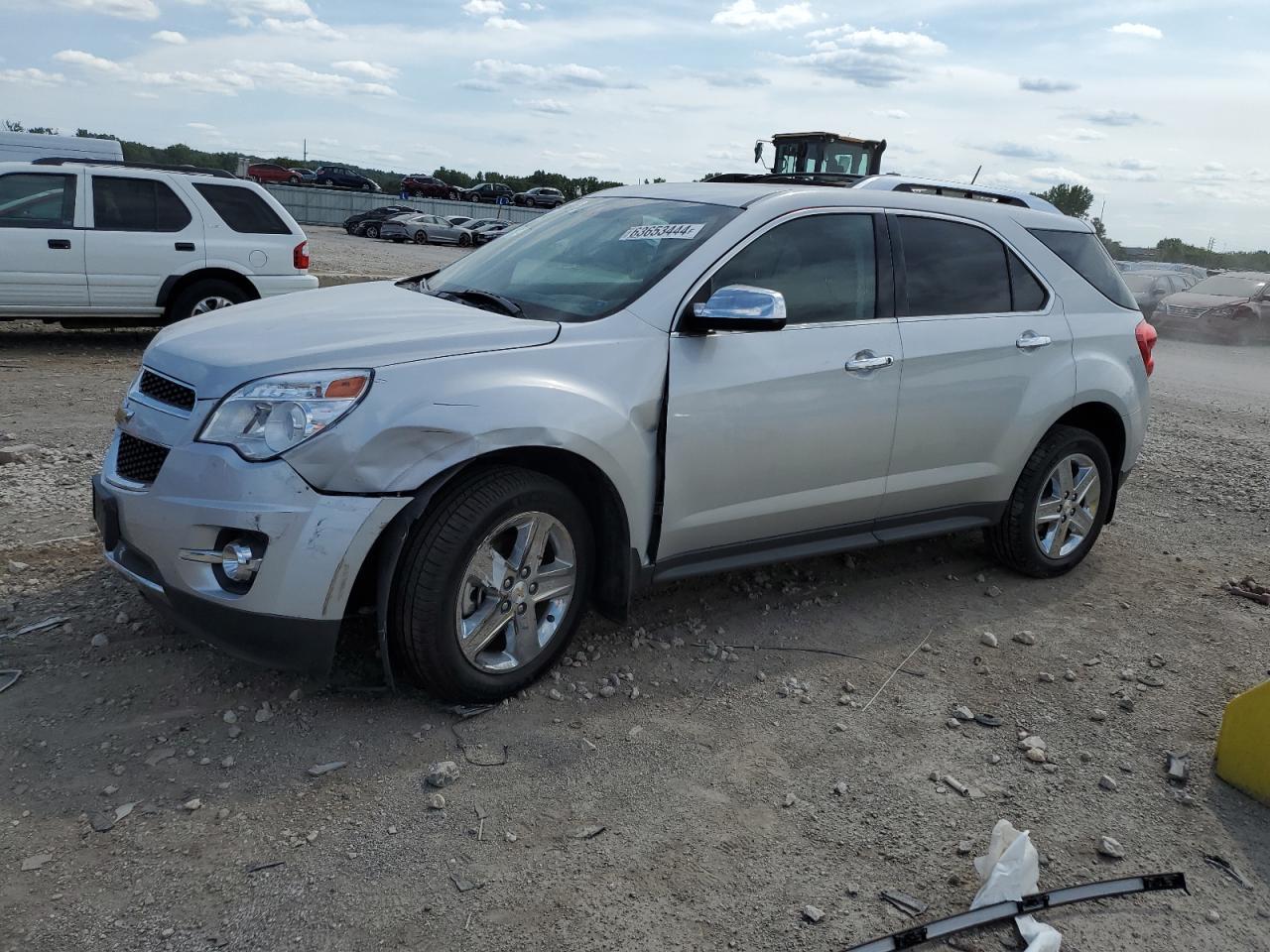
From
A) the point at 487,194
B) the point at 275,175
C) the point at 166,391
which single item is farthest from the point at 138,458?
the point at 487,194

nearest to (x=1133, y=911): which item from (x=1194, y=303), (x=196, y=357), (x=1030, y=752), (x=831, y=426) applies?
(x=1030, y=752)

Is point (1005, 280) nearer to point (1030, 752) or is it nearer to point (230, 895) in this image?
point (1030, 752)

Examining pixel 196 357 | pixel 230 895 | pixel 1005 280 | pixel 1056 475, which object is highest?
pixel 1005 280

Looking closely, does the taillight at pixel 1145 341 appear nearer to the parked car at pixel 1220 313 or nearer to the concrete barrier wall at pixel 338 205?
the parked car at pixel 1220 313

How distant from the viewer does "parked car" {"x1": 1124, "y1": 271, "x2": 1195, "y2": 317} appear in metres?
21.0

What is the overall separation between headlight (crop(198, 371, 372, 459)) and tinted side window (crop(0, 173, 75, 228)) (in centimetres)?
821

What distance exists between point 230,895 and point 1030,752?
8.54 ft

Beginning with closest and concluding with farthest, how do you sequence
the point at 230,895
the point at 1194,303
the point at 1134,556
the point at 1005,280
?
the point at 230,895 < the point at 1005,280 < the point at 1134,556 < the point at 1194,303

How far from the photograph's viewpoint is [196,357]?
3.69 meters

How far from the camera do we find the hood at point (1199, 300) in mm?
20156

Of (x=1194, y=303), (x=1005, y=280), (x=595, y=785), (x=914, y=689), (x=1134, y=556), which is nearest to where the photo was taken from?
(x=595, y=785)

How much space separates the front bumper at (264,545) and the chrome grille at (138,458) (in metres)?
0.11

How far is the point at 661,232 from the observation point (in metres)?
4.44

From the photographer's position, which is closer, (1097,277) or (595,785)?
(595,785)
